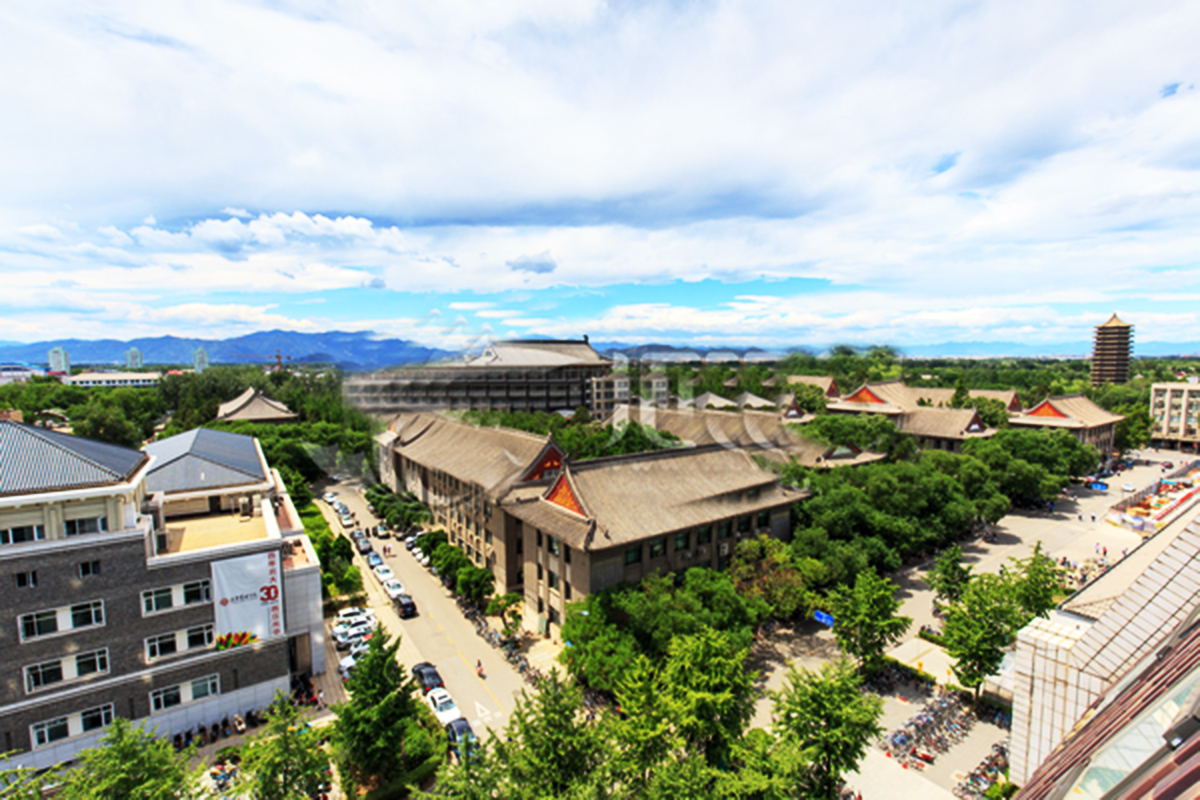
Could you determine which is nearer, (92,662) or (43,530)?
(43,530)

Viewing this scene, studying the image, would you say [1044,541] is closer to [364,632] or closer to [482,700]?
[482,700]

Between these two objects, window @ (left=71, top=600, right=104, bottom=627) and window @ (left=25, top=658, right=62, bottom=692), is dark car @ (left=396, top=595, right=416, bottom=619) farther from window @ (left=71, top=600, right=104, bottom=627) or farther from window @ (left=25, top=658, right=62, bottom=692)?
window @ (left=25, top=658, right=62, bottom=692)

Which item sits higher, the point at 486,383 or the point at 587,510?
the point at 486,383

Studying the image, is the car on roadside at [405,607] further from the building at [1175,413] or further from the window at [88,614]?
the building at [1175,413]

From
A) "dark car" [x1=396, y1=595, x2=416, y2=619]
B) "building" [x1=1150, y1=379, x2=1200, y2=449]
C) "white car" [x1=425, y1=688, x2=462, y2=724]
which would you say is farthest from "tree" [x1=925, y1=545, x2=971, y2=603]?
"building" [x1=1150, y1=379, x2=1200, y2=449]

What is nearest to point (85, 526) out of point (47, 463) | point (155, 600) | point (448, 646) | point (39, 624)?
point (47, 463)

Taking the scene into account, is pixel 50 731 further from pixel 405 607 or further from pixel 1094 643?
pixel 1094 643
